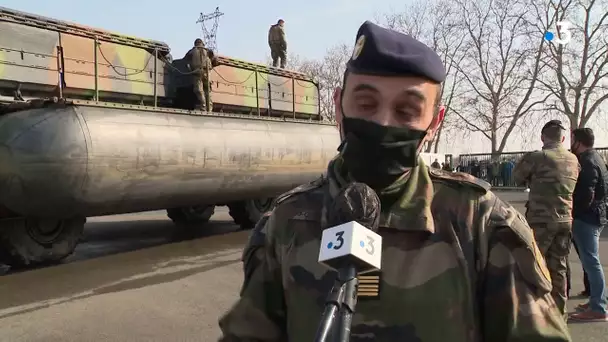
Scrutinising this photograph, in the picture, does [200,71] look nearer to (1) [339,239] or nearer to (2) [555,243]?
(2) [555,243]

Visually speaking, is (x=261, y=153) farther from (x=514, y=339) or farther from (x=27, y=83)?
(x=514, y=339)

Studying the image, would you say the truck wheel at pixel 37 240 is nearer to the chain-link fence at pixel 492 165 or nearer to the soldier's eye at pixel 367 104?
the soldier's eye at pixel 367 104

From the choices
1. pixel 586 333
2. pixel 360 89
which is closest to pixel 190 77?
pixel 586 333

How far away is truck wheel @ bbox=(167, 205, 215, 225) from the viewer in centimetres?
1173

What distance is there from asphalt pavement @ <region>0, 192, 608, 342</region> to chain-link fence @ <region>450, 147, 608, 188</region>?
633 inches

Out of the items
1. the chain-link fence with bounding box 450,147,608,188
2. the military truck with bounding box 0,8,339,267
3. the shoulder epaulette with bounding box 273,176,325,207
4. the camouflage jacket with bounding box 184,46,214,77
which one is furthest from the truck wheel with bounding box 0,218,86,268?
the chain-link fence with bounding box 450,147,608,188

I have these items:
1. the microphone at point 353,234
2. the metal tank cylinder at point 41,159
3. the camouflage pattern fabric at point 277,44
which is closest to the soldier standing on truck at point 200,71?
the metal tank cylinder at point 41,159

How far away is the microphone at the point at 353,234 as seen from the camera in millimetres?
975

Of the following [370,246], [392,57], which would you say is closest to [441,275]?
[370,246]

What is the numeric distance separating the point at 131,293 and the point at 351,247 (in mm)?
5415

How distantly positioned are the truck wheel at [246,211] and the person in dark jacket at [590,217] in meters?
6.77

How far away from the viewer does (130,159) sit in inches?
297

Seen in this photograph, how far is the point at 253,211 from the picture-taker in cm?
1107

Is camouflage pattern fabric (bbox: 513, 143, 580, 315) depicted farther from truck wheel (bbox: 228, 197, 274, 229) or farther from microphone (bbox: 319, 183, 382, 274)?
truck wheel (bbox: 228, 197, 274, 229)
